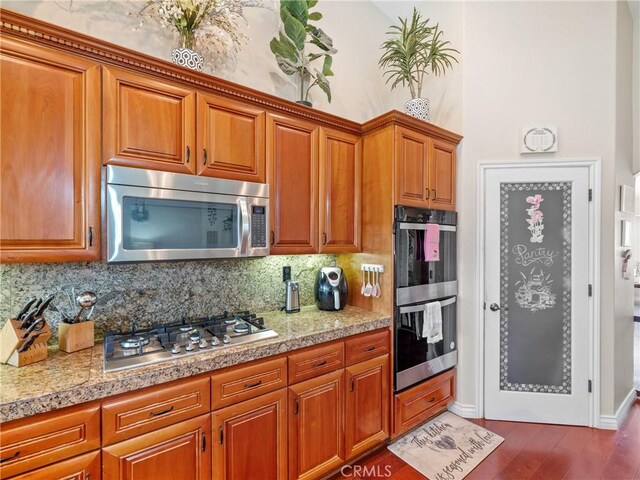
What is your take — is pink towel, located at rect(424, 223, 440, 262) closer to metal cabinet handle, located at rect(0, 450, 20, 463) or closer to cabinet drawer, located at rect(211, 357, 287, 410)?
cabinet drawer, located at rect(211, 357, 287, 410)

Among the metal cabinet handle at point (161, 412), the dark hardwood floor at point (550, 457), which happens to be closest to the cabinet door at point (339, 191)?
the metal cabinet handle at point (161, 412)

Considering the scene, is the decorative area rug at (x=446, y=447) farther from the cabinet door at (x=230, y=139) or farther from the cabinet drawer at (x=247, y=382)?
the cabinet door at (x=230, y=139)

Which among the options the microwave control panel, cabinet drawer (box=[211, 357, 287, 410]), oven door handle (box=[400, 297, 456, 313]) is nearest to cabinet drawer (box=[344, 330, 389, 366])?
oven door handle (box=[400, 297, 456, 313])

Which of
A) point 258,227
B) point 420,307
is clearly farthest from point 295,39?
point 420,307

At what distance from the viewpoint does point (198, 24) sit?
1.82 metres

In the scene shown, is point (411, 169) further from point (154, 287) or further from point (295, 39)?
point (154, 287)

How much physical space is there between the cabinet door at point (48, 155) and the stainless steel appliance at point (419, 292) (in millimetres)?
1833

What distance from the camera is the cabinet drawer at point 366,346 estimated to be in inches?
78.9

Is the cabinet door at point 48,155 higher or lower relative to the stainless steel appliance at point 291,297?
higher

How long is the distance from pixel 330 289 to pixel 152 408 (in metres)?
1.35

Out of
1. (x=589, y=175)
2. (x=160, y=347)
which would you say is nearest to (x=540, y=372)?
(x=589, y=175)

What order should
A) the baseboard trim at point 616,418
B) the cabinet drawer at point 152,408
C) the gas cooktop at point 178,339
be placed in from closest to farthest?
the cabinet drawer at point 152,408, the gas cooktop at point 178,339, the baseboard trim at point 616,418

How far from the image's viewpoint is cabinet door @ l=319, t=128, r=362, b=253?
2252 millimetres

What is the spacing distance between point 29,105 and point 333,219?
1.73 m
